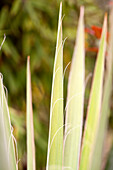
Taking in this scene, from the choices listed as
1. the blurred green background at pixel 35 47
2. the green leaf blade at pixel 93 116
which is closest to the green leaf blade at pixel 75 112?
the green leaf blade at pixel 93 116

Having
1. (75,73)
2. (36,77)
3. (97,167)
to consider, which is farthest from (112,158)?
(36,77)

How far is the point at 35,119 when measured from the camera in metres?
1.23

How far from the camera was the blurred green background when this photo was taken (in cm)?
119

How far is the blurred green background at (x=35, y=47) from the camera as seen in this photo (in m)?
1.19

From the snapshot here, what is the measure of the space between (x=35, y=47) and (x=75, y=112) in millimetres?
885

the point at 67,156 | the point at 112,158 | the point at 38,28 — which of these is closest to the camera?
the point at 67,156

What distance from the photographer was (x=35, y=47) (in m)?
1.30

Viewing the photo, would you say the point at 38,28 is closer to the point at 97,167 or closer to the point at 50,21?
the point at 50,21

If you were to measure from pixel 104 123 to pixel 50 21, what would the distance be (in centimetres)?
93

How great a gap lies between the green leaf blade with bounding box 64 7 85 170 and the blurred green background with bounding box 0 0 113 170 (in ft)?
2.36

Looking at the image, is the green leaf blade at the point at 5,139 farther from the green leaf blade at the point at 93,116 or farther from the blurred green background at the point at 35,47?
the blurred green background at the point at 35,47

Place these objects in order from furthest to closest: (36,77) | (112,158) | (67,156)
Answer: (36,77) < (112,158) < (67,156)

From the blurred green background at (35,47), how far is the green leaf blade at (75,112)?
0.72 metres

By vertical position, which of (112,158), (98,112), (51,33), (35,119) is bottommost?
(35,119)
